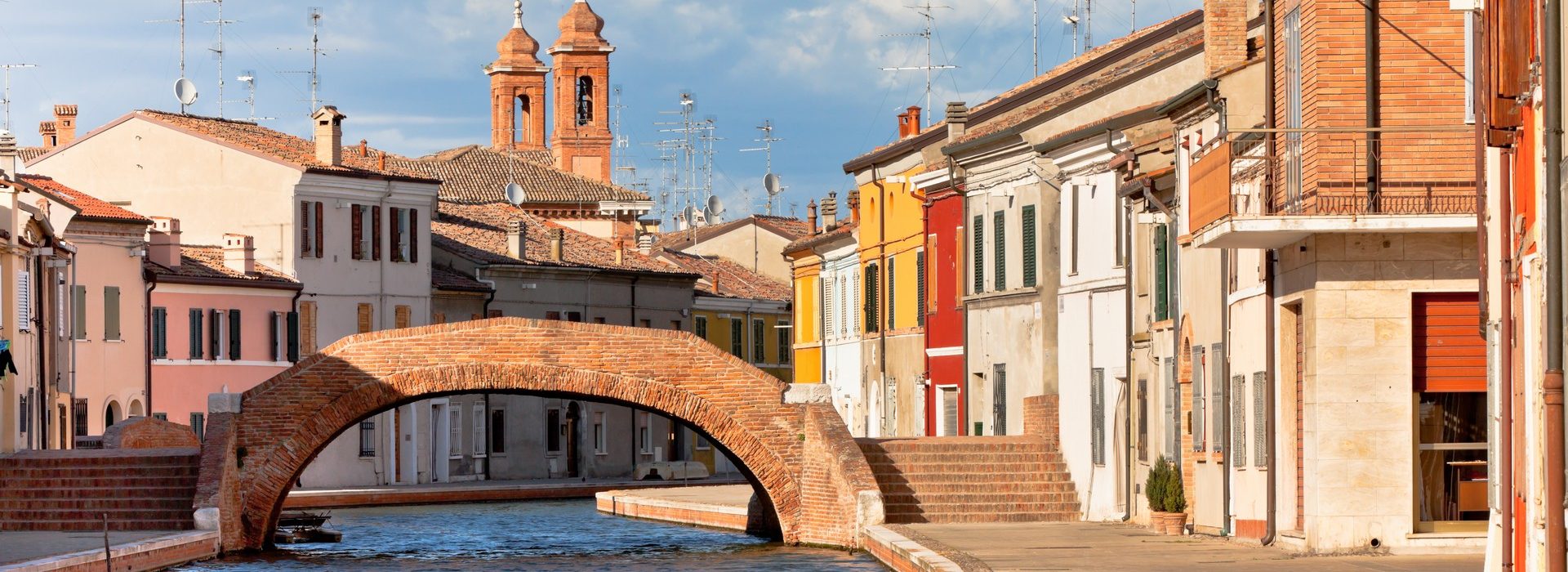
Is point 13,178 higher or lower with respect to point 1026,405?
higher

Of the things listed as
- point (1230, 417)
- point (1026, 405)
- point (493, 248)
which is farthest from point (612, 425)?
point (1230, 417)

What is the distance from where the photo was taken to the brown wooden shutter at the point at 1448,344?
73.0 ft

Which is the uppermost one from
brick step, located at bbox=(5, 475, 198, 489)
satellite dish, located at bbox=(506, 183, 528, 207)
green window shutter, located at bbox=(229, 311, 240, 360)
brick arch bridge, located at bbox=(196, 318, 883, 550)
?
satellite dish, located at bbox=(506, 183, 528, 207)

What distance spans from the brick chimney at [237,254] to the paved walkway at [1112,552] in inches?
1215

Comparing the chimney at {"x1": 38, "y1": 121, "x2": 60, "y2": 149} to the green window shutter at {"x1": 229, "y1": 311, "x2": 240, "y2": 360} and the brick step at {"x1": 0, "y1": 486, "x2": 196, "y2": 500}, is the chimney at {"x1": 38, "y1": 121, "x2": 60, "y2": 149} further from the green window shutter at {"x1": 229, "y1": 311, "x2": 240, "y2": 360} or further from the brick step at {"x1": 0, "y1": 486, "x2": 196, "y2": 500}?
the brick step at {"x1": 0, "y1": 486, "x2": 196, "y2": 500}

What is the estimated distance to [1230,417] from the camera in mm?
26188

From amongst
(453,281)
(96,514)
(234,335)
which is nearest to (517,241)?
(453,281)

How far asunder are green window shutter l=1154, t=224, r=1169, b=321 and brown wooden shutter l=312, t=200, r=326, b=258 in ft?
117

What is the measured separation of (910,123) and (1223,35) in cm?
2659

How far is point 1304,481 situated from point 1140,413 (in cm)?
849

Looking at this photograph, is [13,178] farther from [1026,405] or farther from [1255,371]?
[1255,371]

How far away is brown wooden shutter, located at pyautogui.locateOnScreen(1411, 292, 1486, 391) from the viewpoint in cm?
2225

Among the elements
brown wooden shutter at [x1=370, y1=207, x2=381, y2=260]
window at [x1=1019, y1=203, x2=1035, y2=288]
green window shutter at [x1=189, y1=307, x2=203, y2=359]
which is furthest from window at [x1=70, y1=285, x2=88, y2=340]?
window at [x1=1019, y1=203, x2=1035, y2=288]

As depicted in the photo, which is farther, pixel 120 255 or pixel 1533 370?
pixel 120 255
